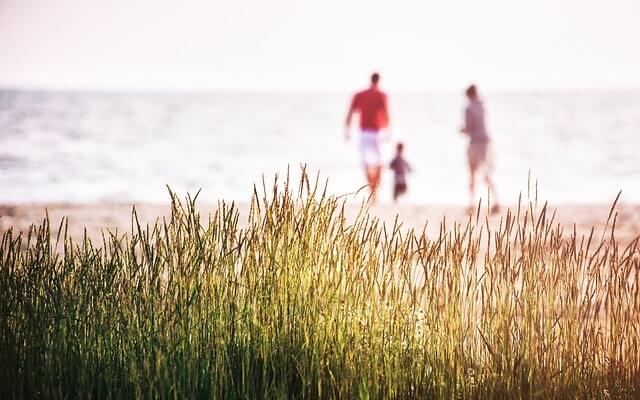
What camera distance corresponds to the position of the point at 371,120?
9.62 m

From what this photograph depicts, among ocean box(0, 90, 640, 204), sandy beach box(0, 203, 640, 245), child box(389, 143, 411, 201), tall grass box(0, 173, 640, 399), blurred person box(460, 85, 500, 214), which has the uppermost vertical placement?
ocean box(0, 90, 640, 204)

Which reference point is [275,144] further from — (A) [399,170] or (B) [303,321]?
(B) [303,321]

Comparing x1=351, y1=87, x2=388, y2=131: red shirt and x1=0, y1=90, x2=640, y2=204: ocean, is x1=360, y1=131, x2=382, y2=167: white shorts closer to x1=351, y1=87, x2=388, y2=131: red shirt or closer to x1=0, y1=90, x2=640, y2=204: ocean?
x1=351, y1=87, x2=388, y2=131: red shirt

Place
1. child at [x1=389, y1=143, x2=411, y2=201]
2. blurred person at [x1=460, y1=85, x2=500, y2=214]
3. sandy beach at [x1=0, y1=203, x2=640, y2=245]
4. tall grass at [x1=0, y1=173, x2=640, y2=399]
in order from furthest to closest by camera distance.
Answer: child at [x1=389, y1=143, x2=411, y2=201] < blurred person at [x1=460, y1=85, x2=500, y2=214] < sandy beach at [x1=0, y1=203, x2=640, y2=245] < tall grass at [x1=0, y1=173, x2=640, y2=399]

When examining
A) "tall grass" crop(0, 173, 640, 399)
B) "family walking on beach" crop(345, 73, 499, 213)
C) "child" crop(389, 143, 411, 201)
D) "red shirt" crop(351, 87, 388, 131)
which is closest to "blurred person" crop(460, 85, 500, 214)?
"family walking on beach" crop(345, 73, 499, 213)

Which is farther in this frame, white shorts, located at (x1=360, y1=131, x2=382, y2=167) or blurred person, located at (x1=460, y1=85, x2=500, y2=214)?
white shorts, located at (x1=360, y1=131, x2=382, y2=167)

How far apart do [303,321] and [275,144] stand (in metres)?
29.0

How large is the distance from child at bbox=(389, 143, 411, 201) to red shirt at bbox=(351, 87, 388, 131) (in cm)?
66

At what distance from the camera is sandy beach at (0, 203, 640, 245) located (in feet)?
29.6

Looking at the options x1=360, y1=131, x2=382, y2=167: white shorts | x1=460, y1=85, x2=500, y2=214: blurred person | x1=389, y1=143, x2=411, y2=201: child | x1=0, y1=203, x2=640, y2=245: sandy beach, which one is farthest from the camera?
x1=389, y1=143, x2=411, y2=201: child

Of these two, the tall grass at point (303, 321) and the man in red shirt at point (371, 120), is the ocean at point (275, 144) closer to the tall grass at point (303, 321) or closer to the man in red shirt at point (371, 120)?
the man in red shirt at point (371, 120)

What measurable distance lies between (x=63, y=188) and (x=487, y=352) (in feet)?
55.8

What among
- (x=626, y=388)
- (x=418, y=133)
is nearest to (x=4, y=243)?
(x=626, y=388)

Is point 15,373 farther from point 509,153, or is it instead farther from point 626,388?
Answer: point 509,153
